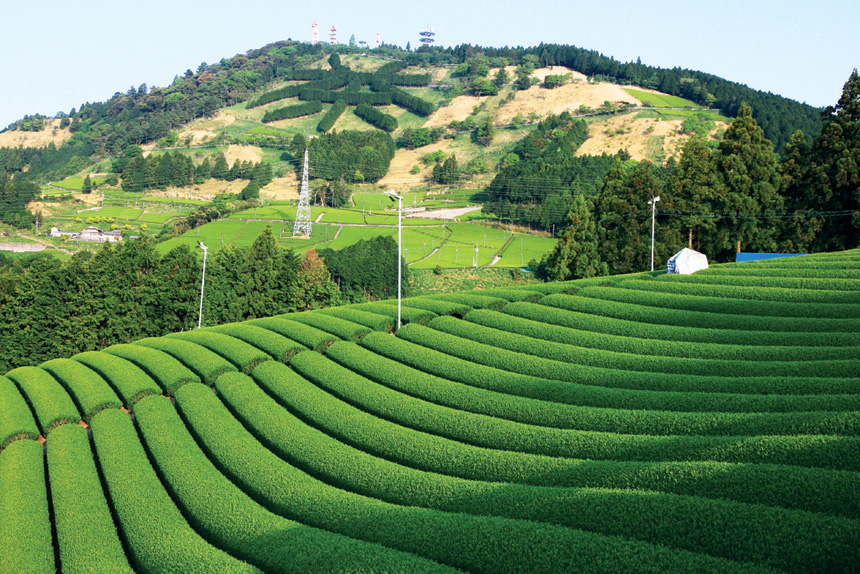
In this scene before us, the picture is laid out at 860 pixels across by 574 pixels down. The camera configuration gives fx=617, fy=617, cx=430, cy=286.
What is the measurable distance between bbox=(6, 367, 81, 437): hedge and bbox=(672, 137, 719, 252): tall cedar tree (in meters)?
38.6

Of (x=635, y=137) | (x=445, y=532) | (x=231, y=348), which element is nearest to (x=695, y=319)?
(x=445, y=532)

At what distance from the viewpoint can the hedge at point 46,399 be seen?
22.4m

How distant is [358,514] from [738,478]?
7549 millimetres

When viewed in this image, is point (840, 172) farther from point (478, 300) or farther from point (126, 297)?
point (126, 297)

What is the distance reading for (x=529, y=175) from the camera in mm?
104688

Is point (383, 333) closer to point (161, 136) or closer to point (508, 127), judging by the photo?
point (508, 127)

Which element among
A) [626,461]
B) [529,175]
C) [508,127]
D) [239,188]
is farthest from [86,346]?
[508,127]

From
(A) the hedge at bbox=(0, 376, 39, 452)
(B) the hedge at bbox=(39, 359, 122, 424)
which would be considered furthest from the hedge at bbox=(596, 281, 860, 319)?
(A) the hedge at bbox=(0, 376, 39, 452)

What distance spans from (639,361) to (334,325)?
14177mm

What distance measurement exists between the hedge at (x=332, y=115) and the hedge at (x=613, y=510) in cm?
17487

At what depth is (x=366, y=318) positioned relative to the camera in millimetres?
29812

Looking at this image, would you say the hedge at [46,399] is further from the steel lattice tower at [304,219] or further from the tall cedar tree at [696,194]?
the steel lattice tower at [304,219]

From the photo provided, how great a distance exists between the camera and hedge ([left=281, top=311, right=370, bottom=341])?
90.6ft

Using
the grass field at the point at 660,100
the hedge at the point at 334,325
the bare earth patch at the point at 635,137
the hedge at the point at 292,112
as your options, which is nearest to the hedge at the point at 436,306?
the hedge at the point at 334,325
